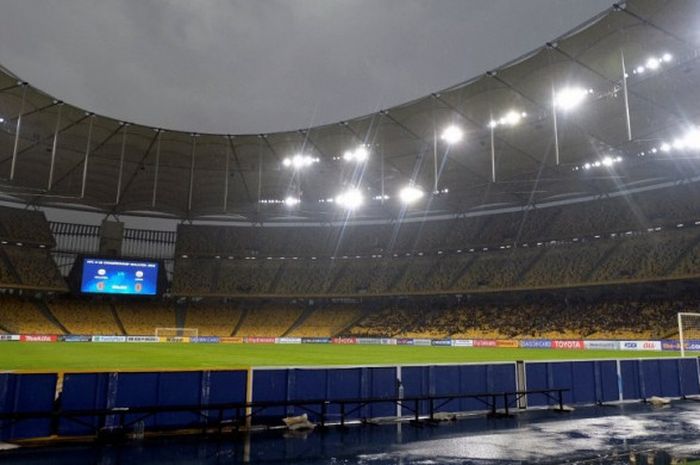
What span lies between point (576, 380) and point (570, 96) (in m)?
24.1

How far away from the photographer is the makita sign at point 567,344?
4688cm

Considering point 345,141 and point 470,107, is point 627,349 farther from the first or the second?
point 345,141

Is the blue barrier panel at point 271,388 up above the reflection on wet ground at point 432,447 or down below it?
above

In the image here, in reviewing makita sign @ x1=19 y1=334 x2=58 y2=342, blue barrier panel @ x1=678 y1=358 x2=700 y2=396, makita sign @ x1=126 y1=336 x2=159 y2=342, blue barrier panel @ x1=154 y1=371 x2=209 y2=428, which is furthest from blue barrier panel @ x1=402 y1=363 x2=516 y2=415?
makita sign @ x1=19 y1=334 x2=58 y2=342

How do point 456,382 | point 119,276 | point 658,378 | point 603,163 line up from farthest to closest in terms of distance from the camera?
point 119,276 < point 603,163 < point 658,378 < point 456,382

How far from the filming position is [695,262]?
48781mm

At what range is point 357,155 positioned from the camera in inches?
2224

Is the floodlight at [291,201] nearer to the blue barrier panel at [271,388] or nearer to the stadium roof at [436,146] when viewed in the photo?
the stadium roof at [436,146]

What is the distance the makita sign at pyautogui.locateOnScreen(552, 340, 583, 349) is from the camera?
46.9 meters

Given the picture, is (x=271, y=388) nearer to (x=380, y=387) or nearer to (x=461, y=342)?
(x=380, y=387)

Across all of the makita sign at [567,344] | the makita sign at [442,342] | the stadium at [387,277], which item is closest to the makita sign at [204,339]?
the stadium at [387,277]

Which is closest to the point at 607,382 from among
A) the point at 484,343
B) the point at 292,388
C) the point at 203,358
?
the point at 292,388

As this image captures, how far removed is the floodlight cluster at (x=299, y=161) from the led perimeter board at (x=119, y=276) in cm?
1974

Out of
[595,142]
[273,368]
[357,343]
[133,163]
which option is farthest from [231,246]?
[273,368]
